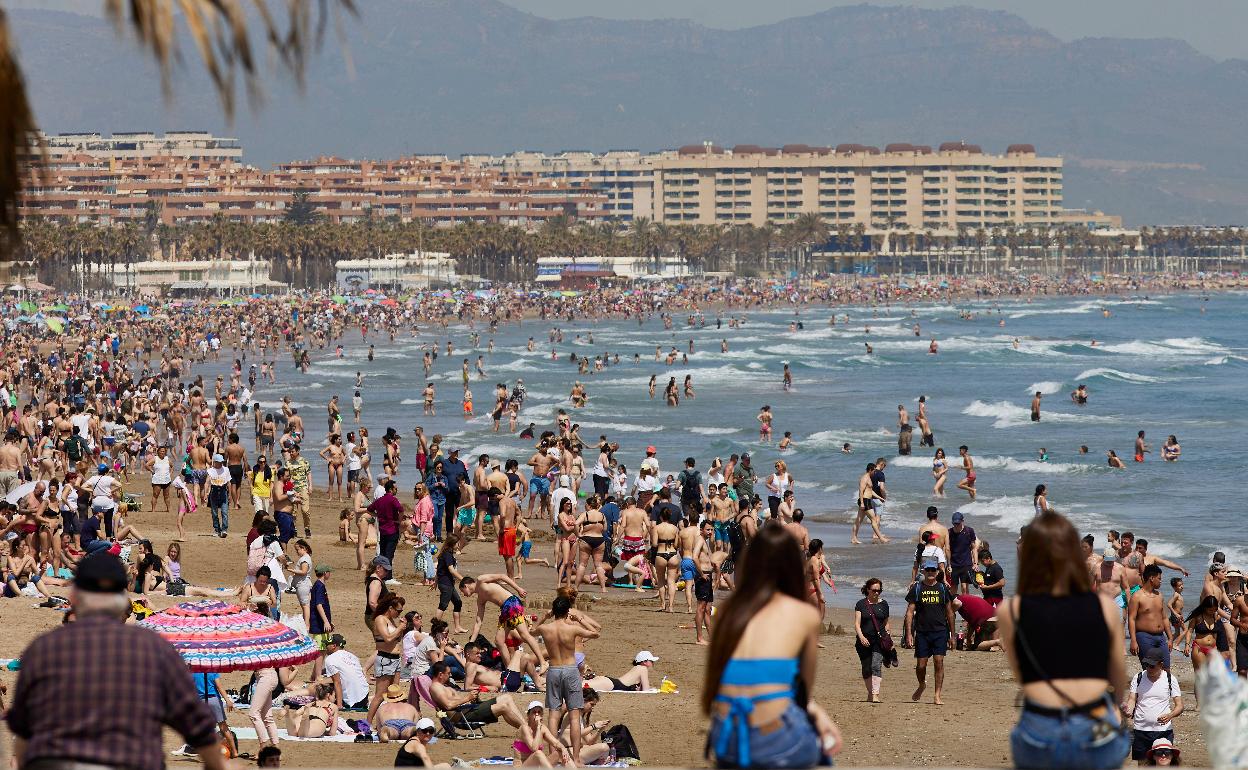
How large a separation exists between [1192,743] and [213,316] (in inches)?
3015

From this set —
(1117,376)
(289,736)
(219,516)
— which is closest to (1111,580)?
(289,736)

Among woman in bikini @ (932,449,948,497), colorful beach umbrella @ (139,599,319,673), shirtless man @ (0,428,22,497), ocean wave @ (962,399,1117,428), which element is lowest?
ocean wave @ (962,399,1117,428)

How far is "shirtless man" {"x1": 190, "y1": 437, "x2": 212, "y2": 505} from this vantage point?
22344 mm

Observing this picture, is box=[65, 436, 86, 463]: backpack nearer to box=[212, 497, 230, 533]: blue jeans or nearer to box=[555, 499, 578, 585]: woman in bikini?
box=[212, 497, 230, 533]: blue jeans

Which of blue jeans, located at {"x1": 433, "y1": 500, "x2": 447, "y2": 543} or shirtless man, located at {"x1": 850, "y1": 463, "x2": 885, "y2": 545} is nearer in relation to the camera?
blue jeans, located at {"x1": 433, "y1": 500, "x2": 447, "y2": 543}

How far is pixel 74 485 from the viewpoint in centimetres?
1845

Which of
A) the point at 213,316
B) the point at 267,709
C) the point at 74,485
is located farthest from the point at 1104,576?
the point at 213,316

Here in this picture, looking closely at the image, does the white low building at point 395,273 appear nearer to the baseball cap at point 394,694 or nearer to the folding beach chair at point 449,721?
the baseball cap at point 394,694

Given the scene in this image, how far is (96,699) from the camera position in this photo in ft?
12.3

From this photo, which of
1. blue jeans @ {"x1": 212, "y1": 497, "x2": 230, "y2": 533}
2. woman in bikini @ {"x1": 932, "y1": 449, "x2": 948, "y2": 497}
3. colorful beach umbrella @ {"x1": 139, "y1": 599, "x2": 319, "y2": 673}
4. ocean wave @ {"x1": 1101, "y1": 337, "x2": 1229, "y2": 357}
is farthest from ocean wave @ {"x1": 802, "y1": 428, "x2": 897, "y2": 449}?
ocean wave @ {"x1": 1101, "y1": 337, "x2": 1229, "y2": 357}

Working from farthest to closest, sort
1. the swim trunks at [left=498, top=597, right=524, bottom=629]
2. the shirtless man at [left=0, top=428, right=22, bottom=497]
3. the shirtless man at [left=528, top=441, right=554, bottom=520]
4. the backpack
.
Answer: the backpack
the shirtless man at [left=528, top=441, right=554, bottom=520]
the shirtless man at [left=0, top=428, right=22, bottom=497]
the swim trunks at [left=498, top=597, right=524, bottom=629]

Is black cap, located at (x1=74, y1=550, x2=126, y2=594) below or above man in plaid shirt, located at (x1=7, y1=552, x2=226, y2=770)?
above

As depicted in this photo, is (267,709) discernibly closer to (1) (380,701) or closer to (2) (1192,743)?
(1) (380,701)

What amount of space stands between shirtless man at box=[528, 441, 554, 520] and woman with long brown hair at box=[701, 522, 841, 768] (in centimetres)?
1877
